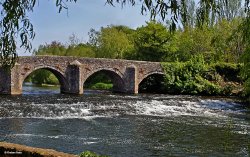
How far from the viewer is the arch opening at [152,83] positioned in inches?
1667

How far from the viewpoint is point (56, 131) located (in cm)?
1739

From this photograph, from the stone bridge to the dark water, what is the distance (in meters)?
5.79

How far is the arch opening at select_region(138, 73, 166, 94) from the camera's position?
139ft

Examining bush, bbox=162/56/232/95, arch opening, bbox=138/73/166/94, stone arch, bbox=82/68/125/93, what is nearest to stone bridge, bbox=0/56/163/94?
stone arch, bbox=82/68/125/93

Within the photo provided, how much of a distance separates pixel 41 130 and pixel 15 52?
39.9 ft

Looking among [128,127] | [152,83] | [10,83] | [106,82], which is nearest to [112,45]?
[106,82]

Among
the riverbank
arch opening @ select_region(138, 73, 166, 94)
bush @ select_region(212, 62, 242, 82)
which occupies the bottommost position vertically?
the riverbank

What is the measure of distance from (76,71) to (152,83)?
10.4m

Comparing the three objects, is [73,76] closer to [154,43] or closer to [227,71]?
[154,43]

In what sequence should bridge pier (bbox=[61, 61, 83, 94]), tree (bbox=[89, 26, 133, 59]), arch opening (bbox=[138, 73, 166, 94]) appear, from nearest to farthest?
bridge pier (bbox=[61, 61, 83, 94]), arch opening (bbox=[138, 73, 166, 94]), tree (bbox=[89, 26, 133, 59])

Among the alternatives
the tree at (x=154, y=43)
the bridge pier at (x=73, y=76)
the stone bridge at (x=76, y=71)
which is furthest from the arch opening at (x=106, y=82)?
the tree at (x=154, y=43)

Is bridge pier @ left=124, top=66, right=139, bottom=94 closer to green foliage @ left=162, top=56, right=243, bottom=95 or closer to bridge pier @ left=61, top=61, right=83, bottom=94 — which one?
green foliage @ left=162, top=56, right=243, bottom=95

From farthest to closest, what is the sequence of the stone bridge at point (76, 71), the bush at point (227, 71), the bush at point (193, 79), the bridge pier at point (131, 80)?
the bush at point (227, 71)
the bush at point (193, 79)
the bridge pier at point (131, 80)
the stone bridge at point (76, 71)

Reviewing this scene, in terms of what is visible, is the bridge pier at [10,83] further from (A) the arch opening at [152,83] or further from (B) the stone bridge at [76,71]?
(A) the arch opening at [152,83]
